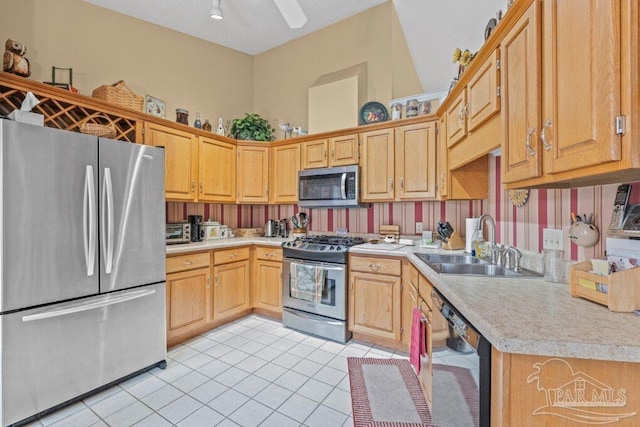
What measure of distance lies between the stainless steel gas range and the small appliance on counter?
107cm

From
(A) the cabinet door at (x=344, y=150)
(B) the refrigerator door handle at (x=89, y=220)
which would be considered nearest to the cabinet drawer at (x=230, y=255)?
(B) the refrigerator door handle at (x=89, y=220)

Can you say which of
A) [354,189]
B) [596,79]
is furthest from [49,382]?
[596,79]

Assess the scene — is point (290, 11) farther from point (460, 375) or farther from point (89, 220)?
point (460, 375)

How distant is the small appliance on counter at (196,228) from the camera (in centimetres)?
337

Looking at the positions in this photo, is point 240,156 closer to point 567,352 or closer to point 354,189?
point 354,189

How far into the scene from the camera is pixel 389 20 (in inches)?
129

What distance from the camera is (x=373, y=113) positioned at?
3230 mm

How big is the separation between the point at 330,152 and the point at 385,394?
239 cm

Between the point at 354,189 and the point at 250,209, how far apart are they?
1.77m

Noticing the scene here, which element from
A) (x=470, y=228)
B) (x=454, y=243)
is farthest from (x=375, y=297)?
(x=470, y=228)

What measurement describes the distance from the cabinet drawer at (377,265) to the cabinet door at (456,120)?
3.65ft

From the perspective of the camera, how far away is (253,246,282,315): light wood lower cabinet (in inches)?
130

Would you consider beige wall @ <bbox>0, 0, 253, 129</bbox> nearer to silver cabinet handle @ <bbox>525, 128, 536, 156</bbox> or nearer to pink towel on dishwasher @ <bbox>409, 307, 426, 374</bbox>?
pink towel on dishwasher @ <bbox>409, 307, 426, 374</bbox>

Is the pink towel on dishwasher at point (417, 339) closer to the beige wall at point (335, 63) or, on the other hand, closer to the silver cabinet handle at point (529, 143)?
the silver cabinet handle at point (529, 143)
